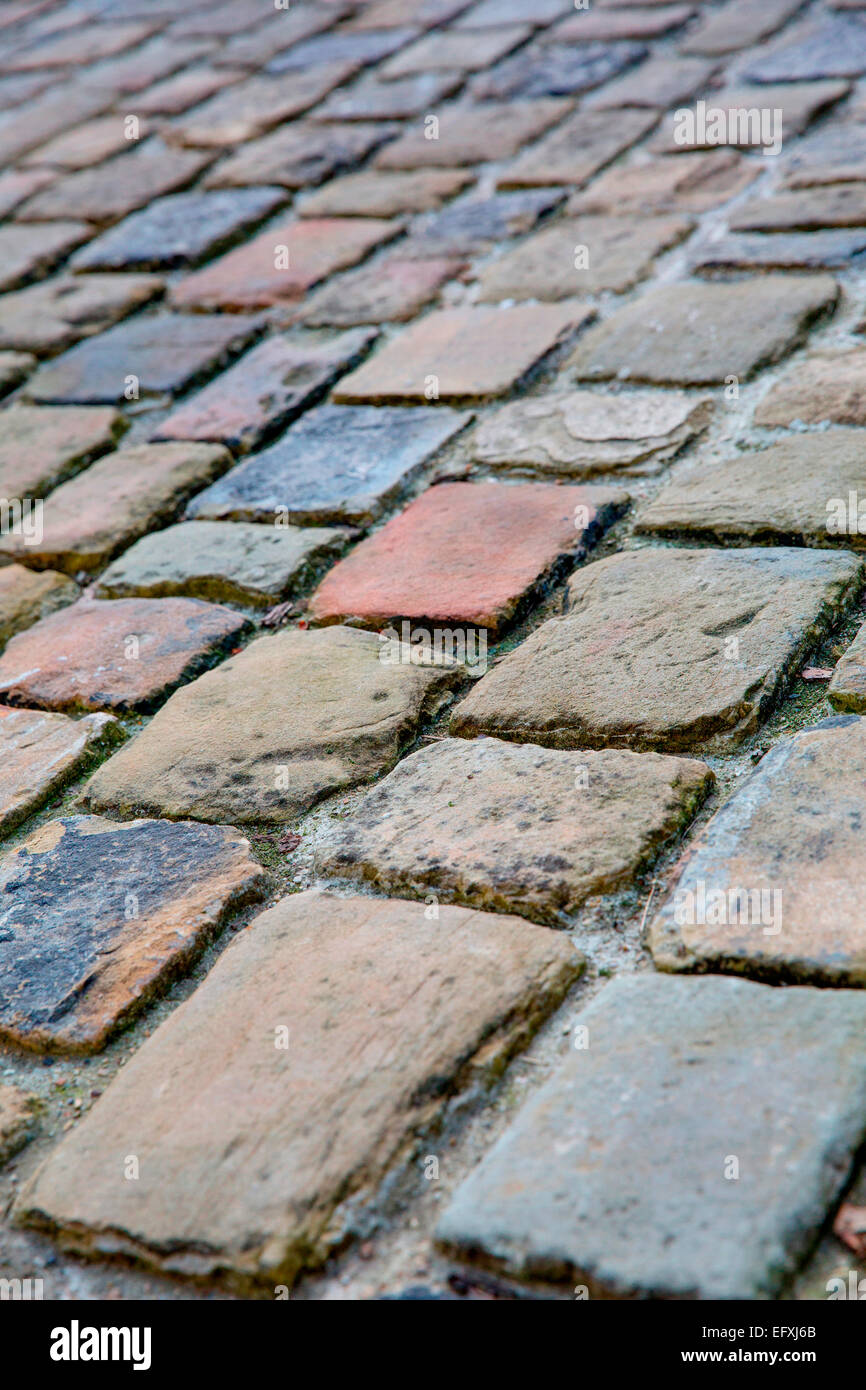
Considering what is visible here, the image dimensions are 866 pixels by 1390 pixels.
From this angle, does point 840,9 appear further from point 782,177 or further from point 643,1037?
point 643,1037

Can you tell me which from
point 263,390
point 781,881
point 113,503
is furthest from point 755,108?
point 781,881

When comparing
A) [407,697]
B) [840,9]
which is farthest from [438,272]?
[840,9]

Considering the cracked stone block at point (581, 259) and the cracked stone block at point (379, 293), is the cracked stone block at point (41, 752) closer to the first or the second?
the cracked stone block at point (379, 293)

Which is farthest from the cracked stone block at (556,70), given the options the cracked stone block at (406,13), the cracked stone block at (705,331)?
the cracked stone block at (705,331)

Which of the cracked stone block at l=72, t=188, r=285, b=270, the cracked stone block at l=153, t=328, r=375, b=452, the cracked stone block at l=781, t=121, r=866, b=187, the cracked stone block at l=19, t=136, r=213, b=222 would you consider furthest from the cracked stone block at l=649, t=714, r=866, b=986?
the cracked stone block at l=19, t=136, r=213, b=222

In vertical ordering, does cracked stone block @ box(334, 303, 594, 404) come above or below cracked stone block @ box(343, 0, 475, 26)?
below

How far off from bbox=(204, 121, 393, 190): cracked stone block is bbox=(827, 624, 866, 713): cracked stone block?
2.78 meters

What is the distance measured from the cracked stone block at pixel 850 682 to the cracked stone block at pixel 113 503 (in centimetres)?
141

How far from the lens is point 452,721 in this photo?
1.77 meters

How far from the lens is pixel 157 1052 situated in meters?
1.36

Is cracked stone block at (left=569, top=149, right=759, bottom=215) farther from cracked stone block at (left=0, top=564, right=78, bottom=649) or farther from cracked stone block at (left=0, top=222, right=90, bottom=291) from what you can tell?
cracked stone block at (left=0, top=564, right=78, bottom=649)

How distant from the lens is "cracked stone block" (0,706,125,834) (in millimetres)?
1819

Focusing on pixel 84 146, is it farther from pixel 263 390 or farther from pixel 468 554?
pixel 468 554

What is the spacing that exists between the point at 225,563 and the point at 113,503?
16.2 inches
